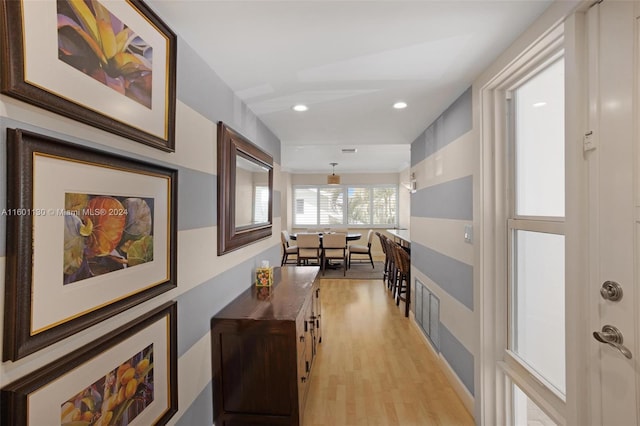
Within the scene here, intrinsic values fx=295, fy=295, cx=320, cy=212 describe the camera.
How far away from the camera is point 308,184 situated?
27.3 feet

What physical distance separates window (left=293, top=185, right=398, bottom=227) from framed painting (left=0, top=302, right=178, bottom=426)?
23.2ft

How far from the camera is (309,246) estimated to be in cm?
620

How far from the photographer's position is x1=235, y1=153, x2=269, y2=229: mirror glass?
210 centimetres

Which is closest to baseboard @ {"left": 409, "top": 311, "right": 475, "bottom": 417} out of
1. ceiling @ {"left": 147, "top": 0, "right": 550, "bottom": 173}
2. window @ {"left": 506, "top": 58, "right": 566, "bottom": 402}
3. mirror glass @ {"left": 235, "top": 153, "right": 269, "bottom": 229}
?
window @ {"left": 506, "top": 58, "right": 566, "bottom": 402}

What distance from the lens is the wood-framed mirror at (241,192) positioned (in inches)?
71.1

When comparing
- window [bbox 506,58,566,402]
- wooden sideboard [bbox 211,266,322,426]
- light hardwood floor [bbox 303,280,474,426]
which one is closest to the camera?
window [bbox 506,58,566,402]

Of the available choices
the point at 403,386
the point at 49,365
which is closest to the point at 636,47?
the point at 49,365

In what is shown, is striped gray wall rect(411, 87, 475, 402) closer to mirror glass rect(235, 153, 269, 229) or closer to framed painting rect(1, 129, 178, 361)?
mirror glass rect(235, 153, 269, 229)

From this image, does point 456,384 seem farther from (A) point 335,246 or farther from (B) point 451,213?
(A) point 335,246

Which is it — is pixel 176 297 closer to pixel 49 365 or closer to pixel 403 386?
pixel 49 365

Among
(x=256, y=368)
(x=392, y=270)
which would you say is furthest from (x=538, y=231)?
(x=392, y=270)

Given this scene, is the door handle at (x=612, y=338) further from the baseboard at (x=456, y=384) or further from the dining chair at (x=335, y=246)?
the dining chair at (x=335, y=246)

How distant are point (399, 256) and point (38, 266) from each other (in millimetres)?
3766

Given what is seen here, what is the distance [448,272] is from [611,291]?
4.59 ft
